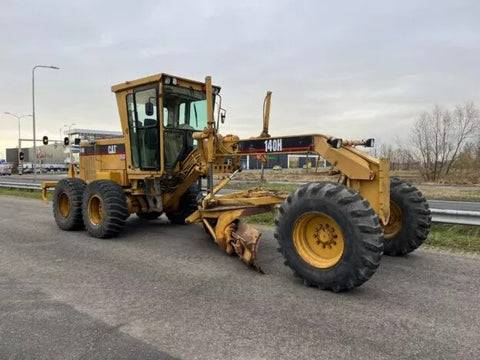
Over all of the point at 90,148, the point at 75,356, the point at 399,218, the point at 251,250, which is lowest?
the point at 75,356

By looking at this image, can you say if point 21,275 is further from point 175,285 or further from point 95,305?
point 175,285

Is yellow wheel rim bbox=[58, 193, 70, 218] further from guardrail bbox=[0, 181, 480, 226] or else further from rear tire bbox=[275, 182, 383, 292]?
guardrail bbox=[0, 181, 480, 226]

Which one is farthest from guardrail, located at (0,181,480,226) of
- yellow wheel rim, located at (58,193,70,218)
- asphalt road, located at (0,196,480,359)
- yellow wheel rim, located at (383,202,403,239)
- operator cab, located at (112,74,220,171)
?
yellow wheel rim, located at (58,193,70,218)

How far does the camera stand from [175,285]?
5.02 metres

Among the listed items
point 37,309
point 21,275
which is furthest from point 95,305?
point 21,275

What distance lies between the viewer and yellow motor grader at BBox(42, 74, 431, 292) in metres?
4.63

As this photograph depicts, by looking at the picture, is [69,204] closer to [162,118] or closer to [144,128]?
[144,128]

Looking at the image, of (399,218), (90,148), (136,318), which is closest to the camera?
(136,318)

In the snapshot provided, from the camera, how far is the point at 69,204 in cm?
894

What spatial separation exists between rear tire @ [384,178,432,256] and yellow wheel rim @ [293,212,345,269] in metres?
1.62

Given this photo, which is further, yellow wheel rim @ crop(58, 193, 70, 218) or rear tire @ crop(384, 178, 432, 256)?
yellow wheel rim @ crop(58, 193, 70, 218)

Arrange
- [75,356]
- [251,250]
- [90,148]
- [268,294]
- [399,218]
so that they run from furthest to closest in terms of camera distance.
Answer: [90,148] < [399,218] < [251,250] < [268,294] < [75,356]

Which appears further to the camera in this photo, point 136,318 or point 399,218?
point 399,218

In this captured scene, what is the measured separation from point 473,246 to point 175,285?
15.9 ft
